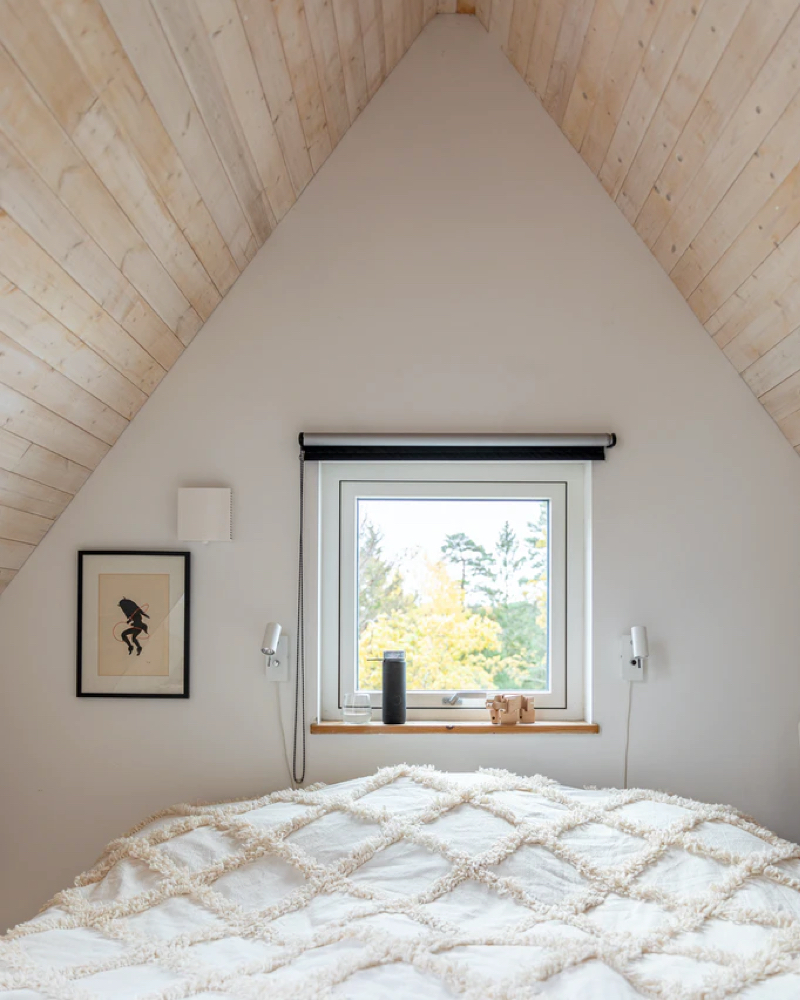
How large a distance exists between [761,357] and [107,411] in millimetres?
1883

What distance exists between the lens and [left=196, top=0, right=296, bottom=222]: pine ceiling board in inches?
64.5

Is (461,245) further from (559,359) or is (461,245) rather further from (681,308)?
(681,308)

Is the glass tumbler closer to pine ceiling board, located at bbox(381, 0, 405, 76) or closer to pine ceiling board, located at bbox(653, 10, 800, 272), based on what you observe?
pine ceiling board, located at bbox(653, 10, 800, 272)

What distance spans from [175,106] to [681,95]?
3.72 feet

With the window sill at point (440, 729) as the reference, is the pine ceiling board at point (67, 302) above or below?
above

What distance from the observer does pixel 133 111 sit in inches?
62.4

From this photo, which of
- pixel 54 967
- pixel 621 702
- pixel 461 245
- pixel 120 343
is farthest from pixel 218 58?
pixel 621 702

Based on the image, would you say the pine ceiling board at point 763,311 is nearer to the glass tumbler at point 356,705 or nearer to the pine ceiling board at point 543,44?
the pine ceiling board at point 543,44

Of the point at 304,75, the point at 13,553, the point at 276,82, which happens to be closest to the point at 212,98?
the point at 276,82

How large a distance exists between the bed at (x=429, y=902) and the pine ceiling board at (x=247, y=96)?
1.69 meters

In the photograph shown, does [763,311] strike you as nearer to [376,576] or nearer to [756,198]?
[756,198]

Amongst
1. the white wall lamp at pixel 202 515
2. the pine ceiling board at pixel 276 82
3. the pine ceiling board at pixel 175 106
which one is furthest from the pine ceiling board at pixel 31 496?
the pine ceiling board at pixel 276 82

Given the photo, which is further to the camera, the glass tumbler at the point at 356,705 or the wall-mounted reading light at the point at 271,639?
the glass tumbler at the point at 356,705

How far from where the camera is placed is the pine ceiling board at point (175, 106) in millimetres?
1441
